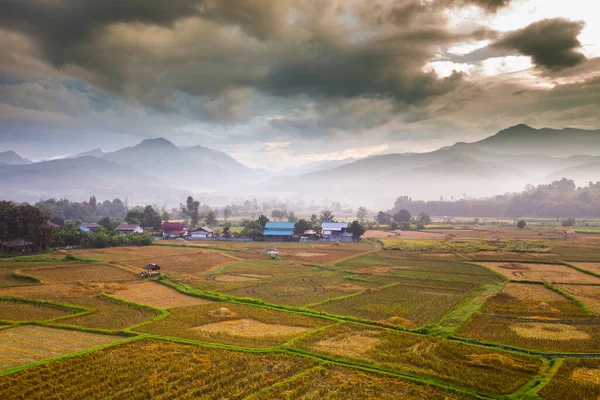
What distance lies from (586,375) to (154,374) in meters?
21.1

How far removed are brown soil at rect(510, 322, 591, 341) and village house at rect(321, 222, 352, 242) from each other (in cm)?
6273

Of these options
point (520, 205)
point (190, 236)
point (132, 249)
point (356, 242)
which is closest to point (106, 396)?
point (132, 249)

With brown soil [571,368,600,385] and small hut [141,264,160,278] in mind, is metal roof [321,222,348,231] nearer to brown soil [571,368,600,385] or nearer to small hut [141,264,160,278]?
small hut [141,264,160,278]

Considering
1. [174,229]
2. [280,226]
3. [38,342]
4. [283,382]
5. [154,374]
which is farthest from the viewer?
[174,229]

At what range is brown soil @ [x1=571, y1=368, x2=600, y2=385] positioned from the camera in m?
17.2

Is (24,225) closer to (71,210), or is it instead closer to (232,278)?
(232,278)

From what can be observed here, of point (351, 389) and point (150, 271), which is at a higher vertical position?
point (150, 271)

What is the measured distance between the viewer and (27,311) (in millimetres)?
27781

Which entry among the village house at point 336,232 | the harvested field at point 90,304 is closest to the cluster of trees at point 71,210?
the village house at point 336,232

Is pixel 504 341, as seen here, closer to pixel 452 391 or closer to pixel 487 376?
pixel 487 376

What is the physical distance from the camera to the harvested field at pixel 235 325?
23.2 metres

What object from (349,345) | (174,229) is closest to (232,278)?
(349,345)

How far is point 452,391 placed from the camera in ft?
53.3

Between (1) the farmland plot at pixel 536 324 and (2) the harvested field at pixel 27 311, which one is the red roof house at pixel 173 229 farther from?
(1) the farmland plot at pixel 536 324
